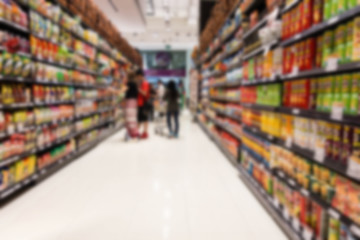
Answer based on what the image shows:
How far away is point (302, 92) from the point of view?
2.10 meters

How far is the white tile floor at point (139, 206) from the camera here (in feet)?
7.48

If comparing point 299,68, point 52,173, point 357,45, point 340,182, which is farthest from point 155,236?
point 52,173

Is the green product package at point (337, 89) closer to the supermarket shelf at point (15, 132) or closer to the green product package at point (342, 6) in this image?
the green product package at point (342, 6)

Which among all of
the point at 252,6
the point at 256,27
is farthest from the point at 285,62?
the point at 252,6

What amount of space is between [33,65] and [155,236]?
2547 mm

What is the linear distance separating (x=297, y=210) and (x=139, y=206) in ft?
4.89

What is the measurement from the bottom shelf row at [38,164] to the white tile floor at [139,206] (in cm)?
15

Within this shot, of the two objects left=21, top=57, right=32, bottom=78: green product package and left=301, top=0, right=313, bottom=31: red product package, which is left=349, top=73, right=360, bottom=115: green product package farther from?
left=21, top=57, right=32, bottom=78: green product package

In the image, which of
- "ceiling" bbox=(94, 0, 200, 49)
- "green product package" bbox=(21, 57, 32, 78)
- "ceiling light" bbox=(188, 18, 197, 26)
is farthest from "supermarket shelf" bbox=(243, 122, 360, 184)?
"ceiling light" bbox=(188, 18, 197, 26)

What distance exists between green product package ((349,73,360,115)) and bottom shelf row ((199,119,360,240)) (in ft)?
1.76

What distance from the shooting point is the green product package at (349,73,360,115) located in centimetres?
149

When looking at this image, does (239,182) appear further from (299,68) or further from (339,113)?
(339,113)

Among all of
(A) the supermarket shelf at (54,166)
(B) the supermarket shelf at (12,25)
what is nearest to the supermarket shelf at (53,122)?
(A) the supermarket shelf at (54,166)

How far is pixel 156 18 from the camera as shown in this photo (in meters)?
13.1
